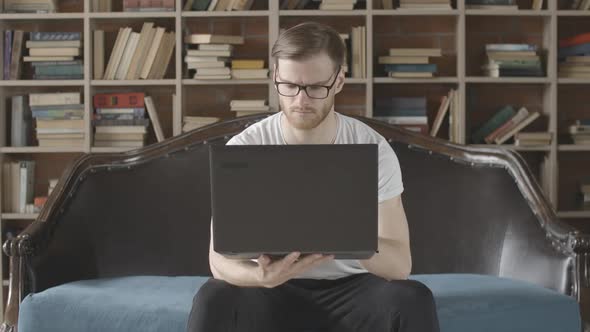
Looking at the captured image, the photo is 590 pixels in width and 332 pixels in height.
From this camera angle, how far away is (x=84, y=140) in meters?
3.36

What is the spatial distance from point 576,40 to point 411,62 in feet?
2.30

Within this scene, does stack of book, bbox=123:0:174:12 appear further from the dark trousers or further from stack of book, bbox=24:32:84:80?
the dark trousers

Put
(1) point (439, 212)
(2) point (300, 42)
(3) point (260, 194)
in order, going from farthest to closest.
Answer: (1) point (439, 212), (2) point (300, 42), (3) point (260, 194)

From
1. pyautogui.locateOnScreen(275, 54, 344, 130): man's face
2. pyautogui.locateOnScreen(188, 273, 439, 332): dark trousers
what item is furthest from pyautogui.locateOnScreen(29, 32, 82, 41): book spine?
pyautogui.locateOnScreen(188, 273, 439, 332): dark trousers

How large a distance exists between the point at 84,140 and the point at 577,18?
2.17 m

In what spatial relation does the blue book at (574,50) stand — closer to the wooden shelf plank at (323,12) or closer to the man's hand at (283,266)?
the wooden shelf plank at (323,12)

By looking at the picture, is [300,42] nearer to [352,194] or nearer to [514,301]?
[352,194]

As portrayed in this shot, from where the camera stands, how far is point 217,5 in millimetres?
3318

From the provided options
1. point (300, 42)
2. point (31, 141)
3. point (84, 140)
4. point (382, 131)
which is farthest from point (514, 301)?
point (31, 141)

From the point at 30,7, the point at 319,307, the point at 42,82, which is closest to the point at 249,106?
the point at 42,82

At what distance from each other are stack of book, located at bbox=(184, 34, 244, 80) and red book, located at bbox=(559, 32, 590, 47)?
4.64ft

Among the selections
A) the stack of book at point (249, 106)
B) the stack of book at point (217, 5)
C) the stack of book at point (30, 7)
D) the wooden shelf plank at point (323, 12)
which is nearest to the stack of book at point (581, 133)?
the wooden shelf plank at point (323, 12)

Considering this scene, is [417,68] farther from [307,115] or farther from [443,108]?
[307,115]

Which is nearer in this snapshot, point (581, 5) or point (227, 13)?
point (227, 13)
